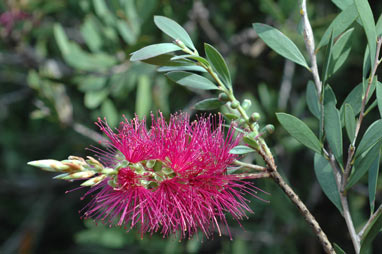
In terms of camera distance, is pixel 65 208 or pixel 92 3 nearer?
pixel 92 3

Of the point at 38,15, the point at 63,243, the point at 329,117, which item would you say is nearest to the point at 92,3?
the point at 38,15

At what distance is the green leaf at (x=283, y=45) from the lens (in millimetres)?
1116

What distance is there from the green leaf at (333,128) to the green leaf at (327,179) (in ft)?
0.30

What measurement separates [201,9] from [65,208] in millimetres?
2229

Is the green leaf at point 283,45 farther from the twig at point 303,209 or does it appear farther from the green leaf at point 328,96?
the twig at point 303,209

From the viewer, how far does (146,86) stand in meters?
2.31

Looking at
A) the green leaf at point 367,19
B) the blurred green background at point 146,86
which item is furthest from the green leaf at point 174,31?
the blurred green background at point 146,86

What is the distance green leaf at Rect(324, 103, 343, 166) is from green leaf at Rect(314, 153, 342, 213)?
9cm

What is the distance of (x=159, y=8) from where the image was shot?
2.23m

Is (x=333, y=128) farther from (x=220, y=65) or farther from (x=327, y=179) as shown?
(x=220, y=65)

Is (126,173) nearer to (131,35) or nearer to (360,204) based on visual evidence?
(131,35)

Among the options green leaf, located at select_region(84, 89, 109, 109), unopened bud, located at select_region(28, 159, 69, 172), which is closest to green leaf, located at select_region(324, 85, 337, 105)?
unopened bud, located at select_region(28, 159, 69, 172)

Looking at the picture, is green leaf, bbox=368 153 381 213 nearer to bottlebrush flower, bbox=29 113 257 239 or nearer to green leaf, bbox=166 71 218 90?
bottlebrush flower, bbox=29 113 257 239

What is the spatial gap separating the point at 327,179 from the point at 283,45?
0.36 metres
